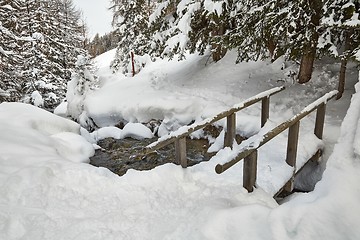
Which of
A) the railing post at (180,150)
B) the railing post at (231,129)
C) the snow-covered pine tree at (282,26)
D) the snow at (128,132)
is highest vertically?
the snow-covered pine tree at (282,26)

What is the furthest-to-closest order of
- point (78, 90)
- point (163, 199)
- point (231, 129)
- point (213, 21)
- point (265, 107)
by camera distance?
point (78, 90)
point (213, 21)
point (265, 107)
point (231, 129)
point (163, 199)

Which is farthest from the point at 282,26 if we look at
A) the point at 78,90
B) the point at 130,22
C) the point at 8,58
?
the point at 130,22

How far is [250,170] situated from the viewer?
4.16m

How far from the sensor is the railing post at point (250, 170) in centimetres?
412

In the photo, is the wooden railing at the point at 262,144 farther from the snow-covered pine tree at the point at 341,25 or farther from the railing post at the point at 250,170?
the snow-covered pine tree at the point at 341,25

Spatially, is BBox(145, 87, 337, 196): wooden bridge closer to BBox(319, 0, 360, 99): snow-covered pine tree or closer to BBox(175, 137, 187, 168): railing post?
BBox(175, 137, 187, 168): railing post

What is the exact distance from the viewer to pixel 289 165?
529 centimetres

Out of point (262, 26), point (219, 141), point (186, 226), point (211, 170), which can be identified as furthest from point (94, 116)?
point (186, 226)

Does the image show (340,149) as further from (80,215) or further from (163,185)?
(80,215)

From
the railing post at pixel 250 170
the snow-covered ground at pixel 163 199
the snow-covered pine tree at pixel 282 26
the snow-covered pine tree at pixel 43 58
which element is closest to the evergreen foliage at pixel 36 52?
the snow-covered pine tree at pixel 43 58

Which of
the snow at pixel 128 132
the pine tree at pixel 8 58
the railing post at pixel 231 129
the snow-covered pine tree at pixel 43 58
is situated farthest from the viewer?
the snow-covered pine tree at pixel 43 58

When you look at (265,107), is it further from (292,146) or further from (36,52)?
(36,52)

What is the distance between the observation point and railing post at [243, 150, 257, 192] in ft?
13.5

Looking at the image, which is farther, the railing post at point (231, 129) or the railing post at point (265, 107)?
the railing post at point (265, 107)
